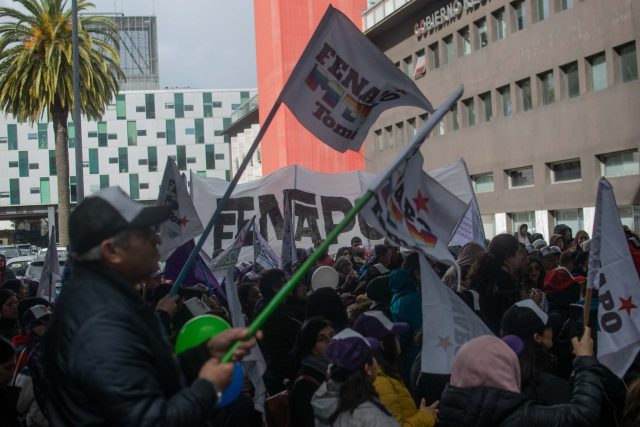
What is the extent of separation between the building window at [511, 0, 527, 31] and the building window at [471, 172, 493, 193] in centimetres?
640

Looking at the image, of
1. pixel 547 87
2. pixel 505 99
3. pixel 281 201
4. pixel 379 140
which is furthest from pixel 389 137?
pixel 281 201

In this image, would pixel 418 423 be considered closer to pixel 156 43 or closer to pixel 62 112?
pixel 62 112

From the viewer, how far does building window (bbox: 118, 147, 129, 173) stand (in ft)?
301

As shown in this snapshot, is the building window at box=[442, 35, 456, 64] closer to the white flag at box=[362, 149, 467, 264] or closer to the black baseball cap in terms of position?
the white flag at box=[362, 149, 467, 264]

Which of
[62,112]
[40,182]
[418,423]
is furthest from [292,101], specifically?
[40,182]

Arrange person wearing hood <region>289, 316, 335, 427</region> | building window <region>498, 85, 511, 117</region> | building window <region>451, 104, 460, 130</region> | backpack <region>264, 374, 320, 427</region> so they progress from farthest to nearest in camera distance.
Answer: building window <region>451, 104, 460, 130</region> → building window <region>498, 85, 511, 117</region> → backpack <region>264, 374, 320, 427</region> → person wearing hood <region>289, 316, 335, 427</region>

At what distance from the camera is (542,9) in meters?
31.2

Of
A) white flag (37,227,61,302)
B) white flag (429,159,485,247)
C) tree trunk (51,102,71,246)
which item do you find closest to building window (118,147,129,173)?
tree trunk (51,102,71,246)

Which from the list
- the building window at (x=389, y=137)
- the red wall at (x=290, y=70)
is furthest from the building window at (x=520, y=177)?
the red wall at (x=290, y=70)

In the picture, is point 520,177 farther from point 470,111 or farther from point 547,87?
point 470,111

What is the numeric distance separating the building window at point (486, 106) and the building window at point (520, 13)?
3.61 m

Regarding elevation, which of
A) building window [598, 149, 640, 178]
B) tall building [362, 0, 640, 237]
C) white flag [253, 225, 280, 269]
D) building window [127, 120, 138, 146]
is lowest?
white flag [253, 225, 280, 269]

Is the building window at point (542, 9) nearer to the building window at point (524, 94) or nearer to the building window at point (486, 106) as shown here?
the building window at point (524, 94)

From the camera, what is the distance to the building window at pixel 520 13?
3225 cm
